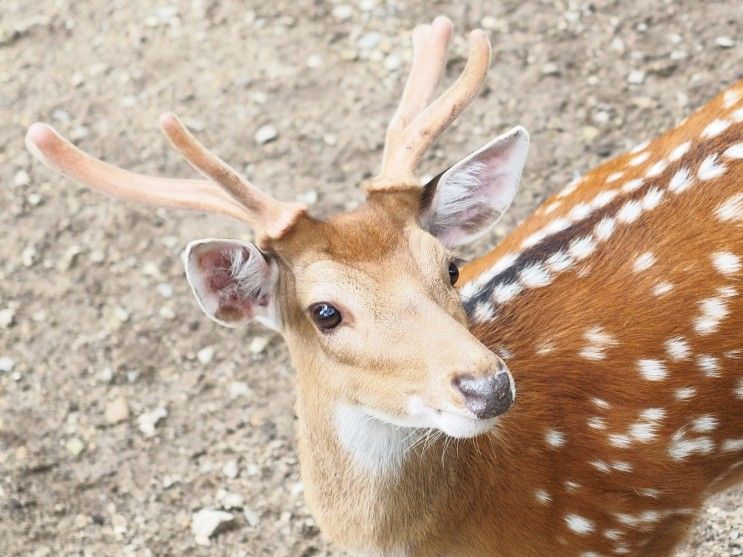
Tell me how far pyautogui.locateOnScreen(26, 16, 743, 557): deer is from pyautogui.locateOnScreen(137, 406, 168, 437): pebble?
48.1 inches

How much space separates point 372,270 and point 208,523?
65.1 inches

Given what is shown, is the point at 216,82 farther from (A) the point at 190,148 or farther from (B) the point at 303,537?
(A) the point at 190,148

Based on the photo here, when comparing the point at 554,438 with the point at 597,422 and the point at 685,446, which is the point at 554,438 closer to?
the point at 597,422

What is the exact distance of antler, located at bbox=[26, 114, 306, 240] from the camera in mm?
2406

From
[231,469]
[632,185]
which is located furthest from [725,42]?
[231,469]

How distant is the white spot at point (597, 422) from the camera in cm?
286

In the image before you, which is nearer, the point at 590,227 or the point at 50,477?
the point at 590,227

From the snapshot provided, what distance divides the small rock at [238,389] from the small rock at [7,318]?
3.11ft

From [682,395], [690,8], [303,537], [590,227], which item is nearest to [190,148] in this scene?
[590,227]

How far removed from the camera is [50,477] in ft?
12.5

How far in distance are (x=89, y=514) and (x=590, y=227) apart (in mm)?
1992

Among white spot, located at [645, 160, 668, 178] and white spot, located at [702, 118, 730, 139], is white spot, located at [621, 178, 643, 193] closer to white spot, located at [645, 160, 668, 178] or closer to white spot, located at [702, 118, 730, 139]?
white spot, located at [645, 160, 668, 178]

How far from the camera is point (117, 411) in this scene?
4031 millimetres

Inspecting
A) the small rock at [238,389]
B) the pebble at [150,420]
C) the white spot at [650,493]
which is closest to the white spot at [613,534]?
Result: the white spot at [650,493]
